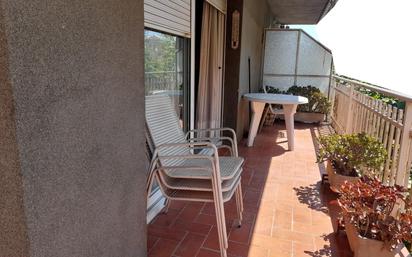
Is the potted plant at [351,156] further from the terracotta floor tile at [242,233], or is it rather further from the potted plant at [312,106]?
the potted plant at [312,106]

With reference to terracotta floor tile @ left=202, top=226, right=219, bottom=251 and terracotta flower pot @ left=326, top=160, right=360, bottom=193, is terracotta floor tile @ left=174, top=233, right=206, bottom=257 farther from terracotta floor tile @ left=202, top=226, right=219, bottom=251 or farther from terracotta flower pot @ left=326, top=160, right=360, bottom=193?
terracotta flower pot @ left=326, top=160, right=360, bottom=193

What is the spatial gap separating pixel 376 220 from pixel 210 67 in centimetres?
261

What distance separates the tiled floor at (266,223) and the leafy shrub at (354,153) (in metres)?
0.31

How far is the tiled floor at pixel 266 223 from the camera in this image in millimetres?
2061

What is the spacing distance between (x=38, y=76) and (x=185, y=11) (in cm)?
229

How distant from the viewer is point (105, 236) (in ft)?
4.40

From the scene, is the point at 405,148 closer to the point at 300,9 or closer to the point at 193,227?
the point at 193,227

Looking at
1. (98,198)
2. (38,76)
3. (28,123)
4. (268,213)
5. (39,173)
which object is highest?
(38,76)

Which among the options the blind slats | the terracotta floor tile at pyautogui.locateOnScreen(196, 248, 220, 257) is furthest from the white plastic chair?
the blind slats

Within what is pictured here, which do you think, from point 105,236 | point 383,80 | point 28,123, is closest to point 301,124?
point 383,80

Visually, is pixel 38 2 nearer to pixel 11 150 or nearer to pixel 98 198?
pixel 11 150

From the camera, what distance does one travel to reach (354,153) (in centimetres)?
289

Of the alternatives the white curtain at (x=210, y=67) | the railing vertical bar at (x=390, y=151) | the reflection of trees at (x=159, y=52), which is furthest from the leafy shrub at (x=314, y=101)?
the reflection of trees at (x=159, y=52)

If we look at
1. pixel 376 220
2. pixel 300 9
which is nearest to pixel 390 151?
pixel 376 220
